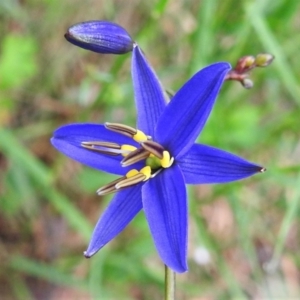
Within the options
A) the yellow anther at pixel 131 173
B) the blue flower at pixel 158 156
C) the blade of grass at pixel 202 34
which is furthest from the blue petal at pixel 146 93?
the blade of grass at pixel 202 34

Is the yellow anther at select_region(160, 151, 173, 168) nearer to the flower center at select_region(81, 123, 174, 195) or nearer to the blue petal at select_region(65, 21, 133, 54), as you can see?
the flower center at select_region(81, 123, 174, 195)

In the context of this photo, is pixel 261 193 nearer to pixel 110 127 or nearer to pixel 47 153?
pixel 47 153

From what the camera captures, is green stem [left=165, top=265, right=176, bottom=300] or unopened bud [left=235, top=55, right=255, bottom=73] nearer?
green stem [left=165, top=265, right=176, bottom=300]

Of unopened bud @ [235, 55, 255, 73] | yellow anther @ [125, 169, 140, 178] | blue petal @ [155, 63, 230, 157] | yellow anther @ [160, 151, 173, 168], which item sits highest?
unopened bud @ [235, 55, 255, 73]

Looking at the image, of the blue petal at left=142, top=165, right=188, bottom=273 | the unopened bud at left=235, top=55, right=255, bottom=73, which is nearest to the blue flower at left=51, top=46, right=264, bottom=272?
the blue petal at left=142, top=165, right=188, bottom=273

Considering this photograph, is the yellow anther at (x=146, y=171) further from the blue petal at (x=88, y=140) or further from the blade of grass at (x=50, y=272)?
the blade of grass at (x=50, y=272)

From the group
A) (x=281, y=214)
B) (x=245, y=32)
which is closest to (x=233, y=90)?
(x=281, y=214)
